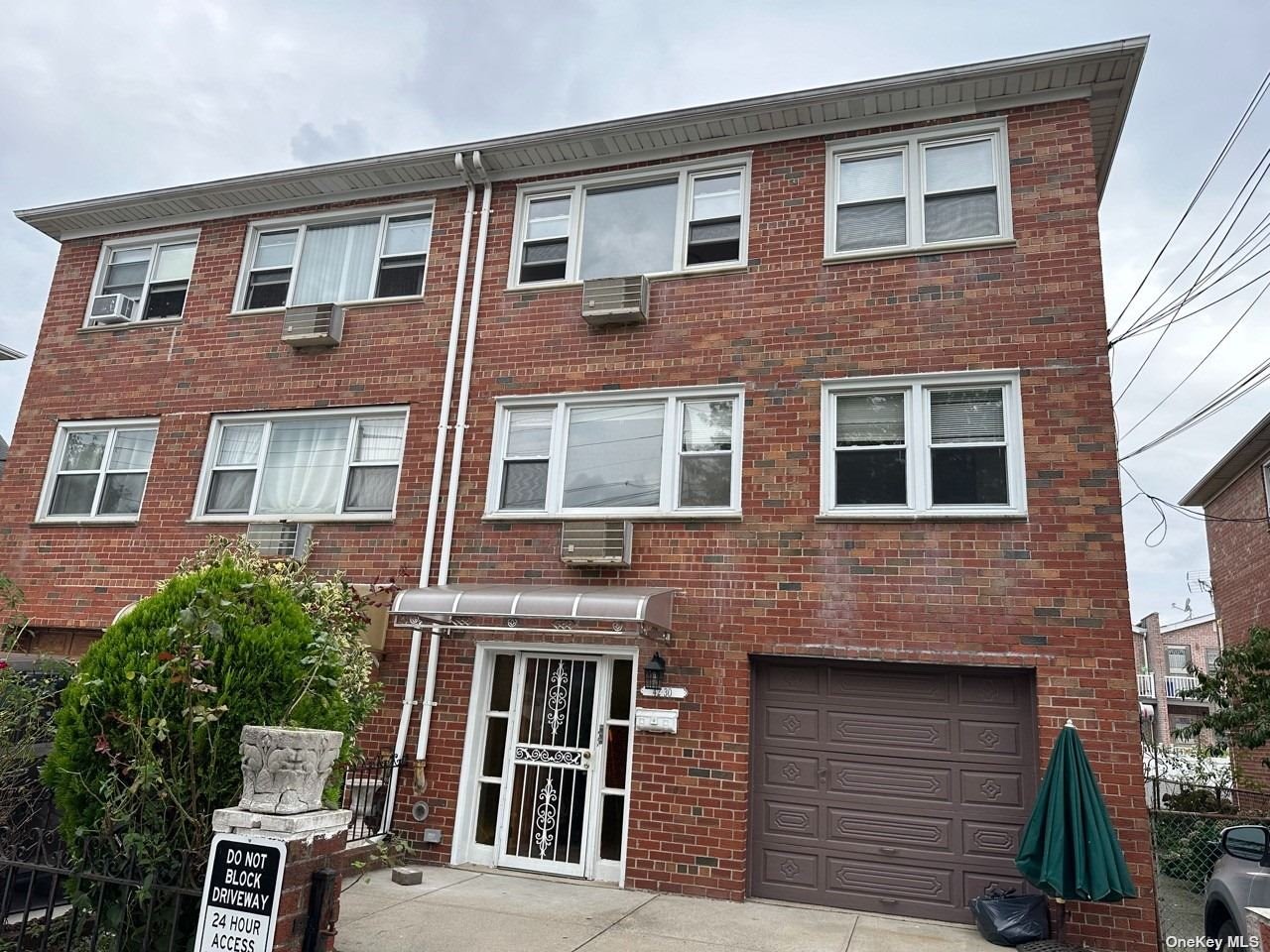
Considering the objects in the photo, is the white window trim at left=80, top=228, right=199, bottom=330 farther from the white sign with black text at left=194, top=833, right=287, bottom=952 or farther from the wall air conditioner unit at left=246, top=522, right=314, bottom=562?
the white sign with black text at left=194, top=833, right=287, bottom=952

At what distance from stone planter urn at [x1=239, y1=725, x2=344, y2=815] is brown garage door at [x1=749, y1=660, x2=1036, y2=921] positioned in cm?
536

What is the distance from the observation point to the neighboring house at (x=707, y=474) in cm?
831

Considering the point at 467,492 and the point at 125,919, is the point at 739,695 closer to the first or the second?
the point at 467,492

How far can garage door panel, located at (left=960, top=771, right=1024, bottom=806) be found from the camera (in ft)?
26.4

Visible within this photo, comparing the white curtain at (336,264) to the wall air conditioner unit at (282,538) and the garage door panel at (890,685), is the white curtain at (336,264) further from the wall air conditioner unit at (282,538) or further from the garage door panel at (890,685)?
the garage door panel at (890,685)

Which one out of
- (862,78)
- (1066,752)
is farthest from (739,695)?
(862,78)

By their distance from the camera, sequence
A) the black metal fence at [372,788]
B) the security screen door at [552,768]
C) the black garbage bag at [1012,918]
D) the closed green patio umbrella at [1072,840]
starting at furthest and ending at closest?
the security screen door at [552,768], the black metal fence at [372,788], the black garbage bag at [1012,918], the closed green patio umbrella at [1072,840]

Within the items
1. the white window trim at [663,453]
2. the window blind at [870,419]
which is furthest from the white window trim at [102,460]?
the window blind at [870,419]

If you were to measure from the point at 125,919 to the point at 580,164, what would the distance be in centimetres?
940

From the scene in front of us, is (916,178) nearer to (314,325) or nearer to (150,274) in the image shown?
(314,325)

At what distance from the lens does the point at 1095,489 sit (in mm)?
8266

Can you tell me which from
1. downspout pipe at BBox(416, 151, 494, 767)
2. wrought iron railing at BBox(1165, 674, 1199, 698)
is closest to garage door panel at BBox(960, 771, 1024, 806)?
downspout pipe at BBox(416, 151, 494, 767)

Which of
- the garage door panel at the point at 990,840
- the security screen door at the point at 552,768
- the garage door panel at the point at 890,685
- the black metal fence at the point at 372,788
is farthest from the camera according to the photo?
the security screen door at the point at 552,768

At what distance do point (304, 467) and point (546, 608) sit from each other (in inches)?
187
